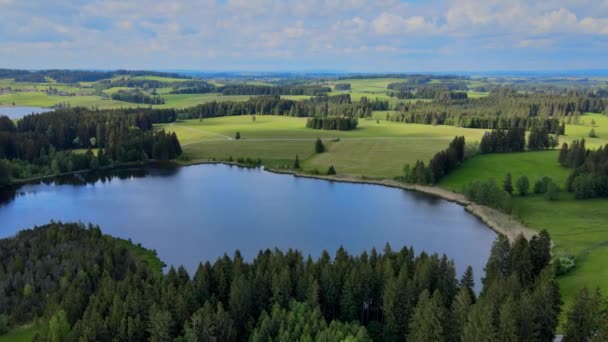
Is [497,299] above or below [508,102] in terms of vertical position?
below

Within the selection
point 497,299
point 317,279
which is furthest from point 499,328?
point 317,279

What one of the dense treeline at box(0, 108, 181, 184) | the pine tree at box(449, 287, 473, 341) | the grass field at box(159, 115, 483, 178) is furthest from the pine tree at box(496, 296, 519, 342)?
the dense treeline at box(0, 108, 181, 184)

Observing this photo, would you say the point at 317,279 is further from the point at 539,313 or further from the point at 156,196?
the point at 156,196

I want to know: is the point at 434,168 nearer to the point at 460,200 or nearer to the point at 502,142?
the point at 460,200

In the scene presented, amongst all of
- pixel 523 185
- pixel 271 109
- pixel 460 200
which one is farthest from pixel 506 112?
pixel 460 200

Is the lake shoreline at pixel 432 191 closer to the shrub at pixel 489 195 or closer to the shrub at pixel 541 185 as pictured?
the shrub at pixel 489 195

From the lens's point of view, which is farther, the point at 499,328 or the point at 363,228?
the point at 363,228

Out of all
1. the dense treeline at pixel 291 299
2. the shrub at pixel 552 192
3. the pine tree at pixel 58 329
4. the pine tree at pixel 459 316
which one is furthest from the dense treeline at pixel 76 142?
the pine tree at pixel 459 316
